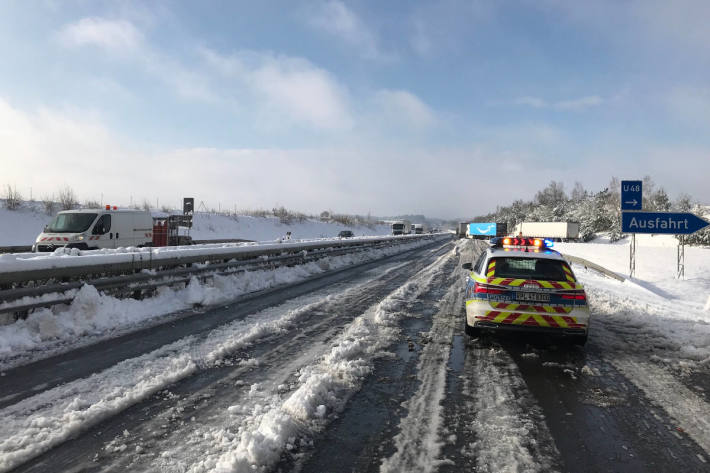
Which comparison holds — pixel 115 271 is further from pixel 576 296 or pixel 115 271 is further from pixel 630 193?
pixel 630 193

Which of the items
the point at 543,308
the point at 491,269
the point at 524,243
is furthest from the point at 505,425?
the point at 524,243

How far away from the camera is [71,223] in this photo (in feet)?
47.6

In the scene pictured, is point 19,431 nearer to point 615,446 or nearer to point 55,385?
point 55,385

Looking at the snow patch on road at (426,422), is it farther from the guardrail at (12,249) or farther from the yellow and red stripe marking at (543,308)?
the guardrail at (12,249)

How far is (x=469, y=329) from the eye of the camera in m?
7.03

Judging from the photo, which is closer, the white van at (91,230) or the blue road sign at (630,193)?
the white van at (91,230)

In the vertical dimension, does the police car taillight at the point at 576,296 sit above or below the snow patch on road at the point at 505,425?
above

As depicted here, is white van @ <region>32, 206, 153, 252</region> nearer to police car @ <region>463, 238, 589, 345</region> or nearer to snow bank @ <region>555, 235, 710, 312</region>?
police car @ <region>463, 238, 589, 345</region>

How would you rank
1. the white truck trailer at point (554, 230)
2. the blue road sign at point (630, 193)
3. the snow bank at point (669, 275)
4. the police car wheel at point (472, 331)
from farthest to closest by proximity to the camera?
1. the white truck trailer at point (554, 230)
2. the blue road sign at point (630, 193)
3. the snow bank at point (669, 275)
4. the police car wheel at point (472, 331)

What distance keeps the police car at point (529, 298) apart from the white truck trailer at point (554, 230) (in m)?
59.1

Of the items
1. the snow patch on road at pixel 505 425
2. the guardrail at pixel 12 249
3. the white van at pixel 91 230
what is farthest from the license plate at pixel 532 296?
the guardrail at pixel 12 249

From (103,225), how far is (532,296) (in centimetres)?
1489

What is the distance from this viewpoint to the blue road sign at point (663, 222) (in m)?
12.5

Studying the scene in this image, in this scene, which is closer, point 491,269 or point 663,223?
point 491,269
